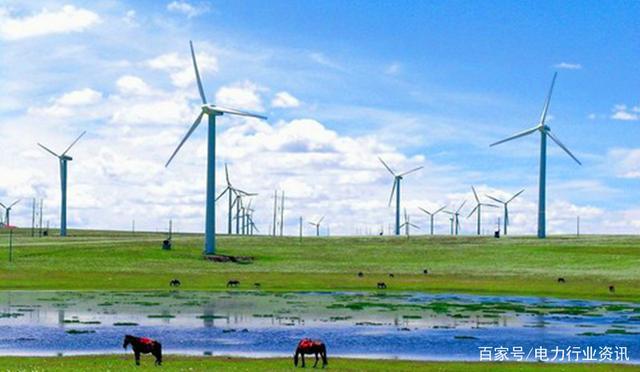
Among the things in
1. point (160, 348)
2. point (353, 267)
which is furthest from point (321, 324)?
point (353, 267)

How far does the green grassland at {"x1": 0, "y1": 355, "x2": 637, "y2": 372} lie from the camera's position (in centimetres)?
3616

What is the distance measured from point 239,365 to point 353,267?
8529 centimetres

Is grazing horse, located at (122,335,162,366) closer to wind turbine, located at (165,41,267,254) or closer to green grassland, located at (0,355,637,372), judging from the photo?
green grassland, located at (0,355,637,372)

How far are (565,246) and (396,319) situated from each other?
9468 centimetres

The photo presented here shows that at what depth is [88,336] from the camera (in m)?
49.0

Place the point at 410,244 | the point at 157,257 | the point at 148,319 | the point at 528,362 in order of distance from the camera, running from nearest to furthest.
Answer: the point at 528,362
the point at 148,319
the point at 157,257
the point at 410,244

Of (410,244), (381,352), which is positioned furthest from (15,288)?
(410,244)

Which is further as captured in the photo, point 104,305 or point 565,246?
point 565,246

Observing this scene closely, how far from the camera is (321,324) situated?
5731cm

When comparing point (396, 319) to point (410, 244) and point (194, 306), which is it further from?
point (410, 244)

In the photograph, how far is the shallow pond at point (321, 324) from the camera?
4525cm

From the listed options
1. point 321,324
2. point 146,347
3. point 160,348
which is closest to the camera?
point 160,348

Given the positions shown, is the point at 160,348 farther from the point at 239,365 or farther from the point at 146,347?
the point at 239,365

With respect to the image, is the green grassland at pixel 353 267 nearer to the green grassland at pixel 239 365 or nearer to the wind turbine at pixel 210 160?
the wind turbine at pixel 210 160
